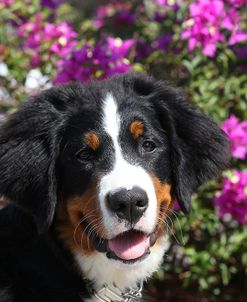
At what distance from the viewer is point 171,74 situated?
226 inches

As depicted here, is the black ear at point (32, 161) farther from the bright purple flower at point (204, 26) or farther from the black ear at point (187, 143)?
the bright purple flower at point (204, 26)

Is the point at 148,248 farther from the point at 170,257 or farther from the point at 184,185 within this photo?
the point at 170,257

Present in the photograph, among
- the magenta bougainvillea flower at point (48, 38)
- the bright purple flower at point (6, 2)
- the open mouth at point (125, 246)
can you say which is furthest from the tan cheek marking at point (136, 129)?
the bright purple flower at point (6, 2)

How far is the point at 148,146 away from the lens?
3861 mm

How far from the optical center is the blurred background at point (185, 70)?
5137mm

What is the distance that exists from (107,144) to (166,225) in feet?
1.90

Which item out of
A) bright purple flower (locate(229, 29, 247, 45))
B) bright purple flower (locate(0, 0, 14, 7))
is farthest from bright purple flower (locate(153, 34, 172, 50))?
bright purple flower (locate(0, 0, 14, 7))

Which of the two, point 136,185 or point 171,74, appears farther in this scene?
point 171,74

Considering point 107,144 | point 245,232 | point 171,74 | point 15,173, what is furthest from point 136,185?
point 171,74

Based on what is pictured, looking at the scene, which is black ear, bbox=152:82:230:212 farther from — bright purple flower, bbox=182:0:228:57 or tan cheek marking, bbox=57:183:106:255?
bright purple flower, bbox=182:0:228:57

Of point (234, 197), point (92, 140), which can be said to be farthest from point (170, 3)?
point (92, 140)

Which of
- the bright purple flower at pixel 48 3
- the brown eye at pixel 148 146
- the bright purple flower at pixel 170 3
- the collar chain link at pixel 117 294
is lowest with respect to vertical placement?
the collar chain link at pixel 117 294

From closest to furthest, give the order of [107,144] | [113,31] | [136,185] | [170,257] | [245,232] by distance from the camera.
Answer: [136,185] < [107,144] < [245,232] < [170,257] < [113,31]

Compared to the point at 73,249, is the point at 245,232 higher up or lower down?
lower down
